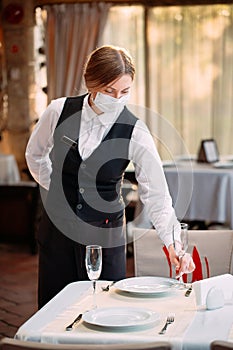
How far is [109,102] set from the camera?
294cm

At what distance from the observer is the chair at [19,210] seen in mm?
6848

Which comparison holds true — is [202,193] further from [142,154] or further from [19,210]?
[142,154]

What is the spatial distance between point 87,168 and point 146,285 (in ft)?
1.72

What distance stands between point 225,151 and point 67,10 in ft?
6.75

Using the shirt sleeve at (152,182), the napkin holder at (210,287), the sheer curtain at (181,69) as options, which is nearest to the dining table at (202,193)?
the sheer curtain at (181,69)

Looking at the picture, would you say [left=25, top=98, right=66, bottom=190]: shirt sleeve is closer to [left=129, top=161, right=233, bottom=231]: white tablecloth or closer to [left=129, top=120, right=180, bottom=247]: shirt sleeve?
[left=129, top=120, right=180, bottom=247]: shirt sleeve

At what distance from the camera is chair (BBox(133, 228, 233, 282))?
334 cm

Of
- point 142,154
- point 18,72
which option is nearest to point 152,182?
point 142,154

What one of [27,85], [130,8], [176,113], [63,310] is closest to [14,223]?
[27,85]

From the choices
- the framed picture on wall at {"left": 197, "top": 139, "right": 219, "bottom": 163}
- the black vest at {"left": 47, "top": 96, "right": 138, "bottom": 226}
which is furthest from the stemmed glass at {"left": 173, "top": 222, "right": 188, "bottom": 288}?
the framed picture on wall at {"left": 197, "top": 139, "right": 219, "bottom": 163}

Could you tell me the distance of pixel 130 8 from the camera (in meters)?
7.41

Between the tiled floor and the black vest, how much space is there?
66.4 inches

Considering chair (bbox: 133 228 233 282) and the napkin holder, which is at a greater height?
the napkin holder

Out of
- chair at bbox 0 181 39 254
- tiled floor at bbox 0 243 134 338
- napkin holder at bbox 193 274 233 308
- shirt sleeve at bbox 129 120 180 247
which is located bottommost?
tiled floor at bbox 0 243 134 338
